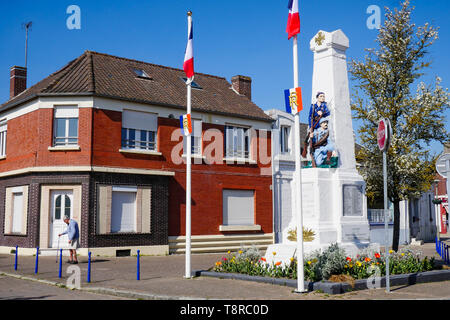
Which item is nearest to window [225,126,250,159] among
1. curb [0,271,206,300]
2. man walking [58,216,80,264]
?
man walking [58,216,80,264]

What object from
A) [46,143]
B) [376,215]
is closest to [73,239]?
[46,143]

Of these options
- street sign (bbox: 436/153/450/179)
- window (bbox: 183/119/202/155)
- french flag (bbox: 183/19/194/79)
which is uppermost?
french flag (bbox: 183/19/194/79)

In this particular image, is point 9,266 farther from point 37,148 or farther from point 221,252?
point 221,252

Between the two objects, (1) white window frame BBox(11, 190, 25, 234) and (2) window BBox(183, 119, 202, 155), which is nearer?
(1) white window frame BBox(11, 190, 25, 234)

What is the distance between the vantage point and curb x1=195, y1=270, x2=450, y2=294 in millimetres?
9594

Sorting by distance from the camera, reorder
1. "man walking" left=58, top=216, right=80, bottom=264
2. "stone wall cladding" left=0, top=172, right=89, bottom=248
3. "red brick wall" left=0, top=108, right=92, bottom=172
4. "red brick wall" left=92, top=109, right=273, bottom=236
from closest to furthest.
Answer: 1. "man walking" left=58, top=216, right=80, bottom=264
2. "stone wall cladding" left=0, top=172, right=89, bottom=248
3. "red brick wall" left=0, top=108, right=92, bottom=172
4. "red brick wall" left=92, top=109, right=273, bottom=236

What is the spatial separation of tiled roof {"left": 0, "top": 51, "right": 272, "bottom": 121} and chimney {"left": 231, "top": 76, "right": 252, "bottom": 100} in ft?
1.21

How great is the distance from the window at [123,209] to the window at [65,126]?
279 cm

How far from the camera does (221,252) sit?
2309 centimetres

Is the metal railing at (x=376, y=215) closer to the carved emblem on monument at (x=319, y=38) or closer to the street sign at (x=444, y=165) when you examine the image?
the carved emblem on monument at (x=319, y=38)

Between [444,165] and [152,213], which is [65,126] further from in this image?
[444,165]

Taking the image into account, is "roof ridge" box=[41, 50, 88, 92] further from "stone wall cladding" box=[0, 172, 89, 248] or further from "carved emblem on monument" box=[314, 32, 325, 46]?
"carved emblem on monument" box=[314, 32, 325, 46]
